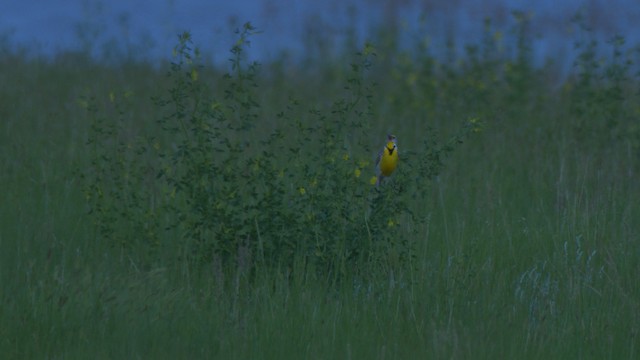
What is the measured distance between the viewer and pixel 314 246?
6.77m

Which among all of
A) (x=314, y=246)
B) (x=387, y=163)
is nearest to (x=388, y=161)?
(x=387, y=163)

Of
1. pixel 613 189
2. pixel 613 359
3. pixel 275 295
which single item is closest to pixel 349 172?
pixel 275 295

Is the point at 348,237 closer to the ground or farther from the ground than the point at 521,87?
closer to the ground

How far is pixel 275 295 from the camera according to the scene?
19.7ft

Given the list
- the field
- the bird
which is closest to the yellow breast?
the bird

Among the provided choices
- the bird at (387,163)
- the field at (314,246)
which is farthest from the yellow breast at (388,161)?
the field at (314,246)

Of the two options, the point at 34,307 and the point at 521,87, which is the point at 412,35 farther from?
the point at 34,307

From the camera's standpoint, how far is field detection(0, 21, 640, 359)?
5.52 meters

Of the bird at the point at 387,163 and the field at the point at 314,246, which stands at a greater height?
the bird at the point at 387,163

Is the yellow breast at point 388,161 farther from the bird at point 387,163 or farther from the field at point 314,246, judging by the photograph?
the field at point 314,246

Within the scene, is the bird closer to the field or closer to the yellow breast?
the yellow breast

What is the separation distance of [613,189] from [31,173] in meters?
4.73

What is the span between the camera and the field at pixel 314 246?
5523mm

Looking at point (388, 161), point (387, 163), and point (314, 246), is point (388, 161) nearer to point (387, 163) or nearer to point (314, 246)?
point (387, 163)
